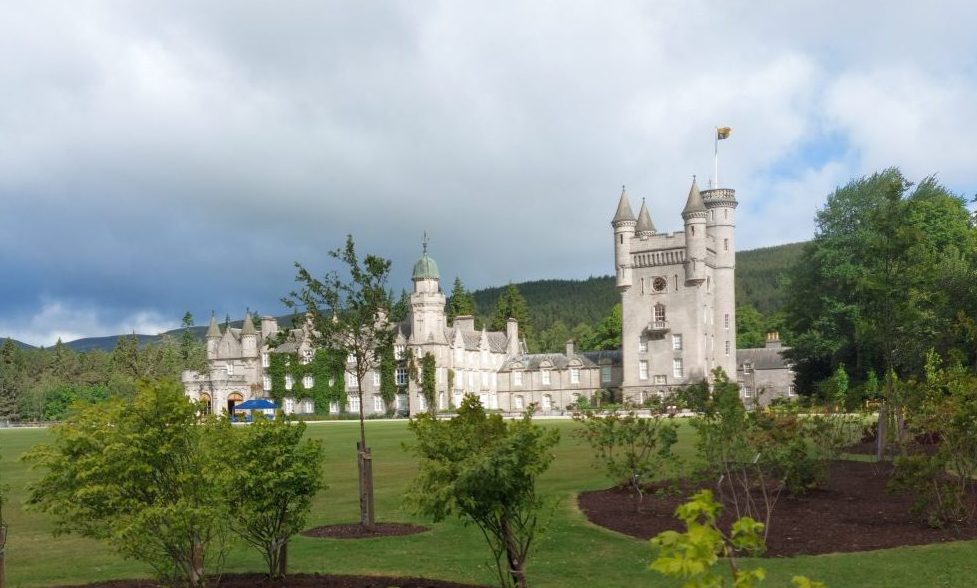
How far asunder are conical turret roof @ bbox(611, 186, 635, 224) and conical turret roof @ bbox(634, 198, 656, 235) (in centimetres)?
159

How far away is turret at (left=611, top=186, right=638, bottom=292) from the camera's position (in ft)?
273

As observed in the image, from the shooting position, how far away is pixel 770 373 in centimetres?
9738

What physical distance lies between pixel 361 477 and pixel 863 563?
350 inches

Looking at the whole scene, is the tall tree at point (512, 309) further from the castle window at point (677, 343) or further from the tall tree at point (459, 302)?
the castle window at point (677, 343)

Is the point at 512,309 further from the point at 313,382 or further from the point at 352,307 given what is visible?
the point at 352,307

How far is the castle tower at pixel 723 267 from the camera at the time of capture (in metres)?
82.2

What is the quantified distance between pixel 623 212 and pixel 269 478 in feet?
246

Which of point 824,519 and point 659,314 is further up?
point 659,314

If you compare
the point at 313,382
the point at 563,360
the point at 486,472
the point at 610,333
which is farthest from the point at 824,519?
the point at 610,333

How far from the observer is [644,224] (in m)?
85.4

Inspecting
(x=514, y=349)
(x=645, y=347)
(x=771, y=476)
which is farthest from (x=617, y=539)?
(x=514, y=349)

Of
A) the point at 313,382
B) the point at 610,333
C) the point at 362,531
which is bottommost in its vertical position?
the point at 362,531

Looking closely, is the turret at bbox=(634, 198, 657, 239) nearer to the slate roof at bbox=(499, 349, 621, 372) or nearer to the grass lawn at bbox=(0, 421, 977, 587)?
the slate roof at bbox=(499, 349, 621, 372)

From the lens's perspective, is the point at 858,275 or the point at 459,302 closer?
the point at 858,275
